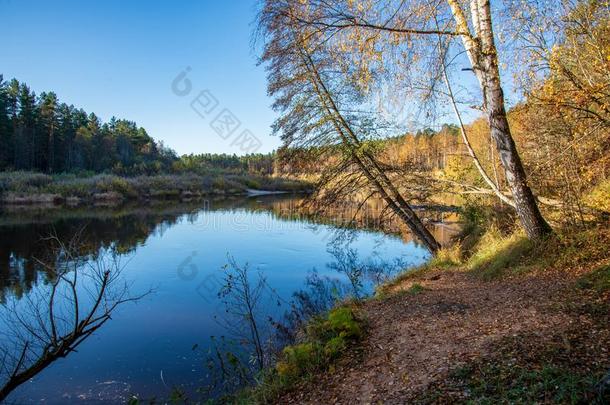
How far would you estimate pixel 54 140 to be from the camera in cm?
5450

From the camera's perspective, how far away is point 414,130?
8875 mm

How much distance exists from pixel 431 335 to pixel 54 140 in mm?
63219

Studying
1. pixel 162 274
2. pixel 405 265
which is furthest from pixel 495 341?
pixel 162 274

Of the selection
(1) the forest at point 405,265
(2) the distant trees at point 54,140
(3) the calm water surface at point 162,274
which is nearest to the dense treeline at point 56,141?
(2) the distant trees at point 54,140

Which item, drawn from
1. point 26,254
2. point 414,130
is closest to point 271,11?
point 414,130

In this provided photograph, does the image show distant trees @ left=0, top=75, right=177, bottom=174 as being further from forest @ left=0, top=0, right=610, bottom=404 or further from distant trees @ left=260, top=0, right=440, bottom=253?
distant trees @ left=260, top=0, right=440, bottom=253

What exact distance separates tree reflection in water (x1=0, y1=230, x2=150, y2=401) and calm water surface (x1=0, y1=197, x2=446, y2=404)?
315 mm

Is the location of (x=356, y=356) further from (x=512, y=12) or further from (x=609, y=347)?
(x=512, y=12)

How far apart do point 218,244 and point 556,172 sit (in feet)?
46.1

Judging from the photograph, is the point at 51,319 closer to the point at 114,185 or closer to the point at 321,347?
the point at 321,347

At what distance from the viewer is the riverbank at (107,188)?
36.2 metres

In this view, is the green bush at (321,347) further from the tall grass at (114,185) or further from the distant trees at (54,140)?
the distant trees at (54,140)

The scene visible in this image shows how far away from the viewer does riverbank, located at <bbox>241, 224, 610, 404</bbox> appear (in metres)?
3.03

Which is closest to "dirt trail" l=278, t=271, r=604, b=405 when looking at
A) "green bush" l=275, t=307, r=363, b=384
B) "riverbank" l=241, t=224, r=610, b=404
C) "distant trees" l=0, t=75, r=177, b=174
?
"riverbank" l=241, t=224, r=610, b=404
